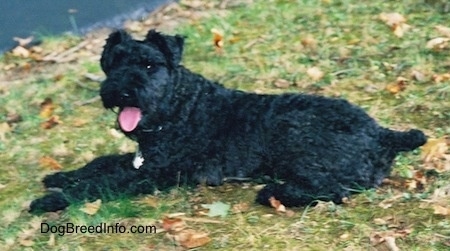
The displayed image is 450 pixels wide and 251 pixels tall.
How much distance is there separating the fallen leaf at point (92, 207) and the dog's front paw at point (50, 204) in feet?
0.44

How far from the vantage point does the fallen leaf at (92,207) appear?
444 cm

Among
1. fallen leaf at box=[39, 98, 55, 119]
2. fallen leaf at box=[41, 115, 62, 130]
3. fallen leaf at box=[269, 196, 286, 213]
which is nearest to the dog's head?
fallen leaf at box=[269, 196, 286, 213]

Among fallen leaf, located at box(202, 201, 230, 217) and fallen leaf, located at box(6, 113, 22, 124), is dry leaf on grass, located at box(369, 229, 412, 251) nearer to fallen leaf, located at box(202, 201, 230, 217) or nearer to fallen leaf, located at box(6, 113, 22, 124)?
fallen leaf, located at box(202, 201, 230, 217)

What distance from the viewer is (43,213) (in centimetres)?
457

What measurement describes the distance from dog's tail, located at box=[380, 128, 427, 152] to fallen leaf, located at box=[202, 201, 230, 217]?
1.02m

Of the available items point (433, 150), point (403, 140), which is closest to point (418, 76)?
point (433, 150)

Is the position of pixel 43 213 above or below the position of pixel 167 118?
below

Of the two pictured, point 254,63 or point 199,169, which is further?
point 254,63

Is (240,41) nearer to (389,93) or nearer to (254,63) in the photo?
(254,63)

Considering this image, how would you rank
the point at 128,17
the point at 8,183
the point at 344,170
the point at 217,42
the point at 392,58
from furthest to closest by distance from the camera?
the point at 128,17
the point at 217,42
the point at 392,58
the point at 8,183
the point at 344,170

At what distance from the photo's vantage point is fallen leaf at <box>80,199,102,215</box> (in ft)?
14.6

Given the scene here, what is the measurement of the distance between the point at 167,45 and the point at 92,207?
3.46ft

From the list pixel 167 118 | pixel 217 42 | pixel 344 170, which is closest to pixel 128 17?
pixel 217 42

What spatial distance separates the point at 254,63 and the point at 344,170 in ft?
8.36
